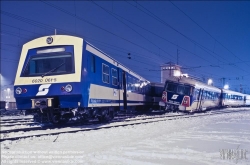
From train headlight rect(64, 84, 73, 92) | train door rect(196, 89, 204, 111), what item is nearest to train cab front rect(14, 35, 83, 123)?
train headlight rect(64, 84, 73, 92)

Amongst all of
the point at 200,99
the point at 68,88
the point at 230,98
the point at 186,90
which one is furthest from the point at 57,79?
the point at 230,98

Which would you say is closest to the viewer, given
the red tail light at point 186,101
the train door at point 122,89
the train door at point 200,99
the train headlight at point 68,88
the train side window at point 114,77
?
the train headlight at point 68,88

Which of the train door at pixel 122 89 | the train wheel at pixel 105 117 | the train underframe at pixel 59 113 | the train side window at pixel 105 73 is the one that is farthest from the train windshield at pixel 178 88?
the train underframe at pixel 59 113

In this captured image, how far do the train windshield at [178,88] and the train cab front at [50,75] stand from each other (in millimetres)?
12514

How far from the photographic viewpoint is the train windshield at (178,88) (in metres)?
18.8

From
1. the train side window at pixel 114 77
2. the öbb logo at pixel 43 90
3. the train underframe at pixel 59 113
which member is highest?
the train side window at pixel 114 77

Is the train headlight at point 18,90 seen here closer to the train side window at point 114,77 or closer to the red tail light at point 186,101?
the train side window at point 114,77

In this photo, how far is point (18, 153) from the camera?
444 centimetres

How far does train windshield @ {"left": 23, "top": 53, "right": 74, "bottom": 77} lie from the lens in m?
8.04

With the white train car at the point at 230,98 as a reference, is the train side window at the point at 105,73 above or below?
Answer: above

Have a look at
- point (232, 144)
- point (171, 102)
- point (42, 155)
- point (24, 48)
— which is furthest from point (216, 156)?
point (171, 102)

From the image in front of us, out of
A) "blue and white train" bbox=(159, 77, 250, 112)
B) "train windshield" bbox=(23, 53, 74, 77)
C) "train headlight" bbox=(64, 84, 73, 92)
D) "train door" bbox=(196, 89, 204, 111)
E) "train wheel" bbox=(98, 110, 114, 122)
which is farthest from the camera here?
"train door" bbox=(196, 89, 204, 111)

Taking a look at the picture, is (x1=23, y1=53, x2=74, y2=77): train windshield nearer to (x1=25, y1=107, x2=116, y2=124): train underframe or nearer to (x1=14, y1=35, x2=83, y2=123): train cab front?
(x1=14, y1=35, x2=83, y2=123): train cab front

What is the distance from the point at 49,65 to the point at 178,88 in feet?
43.1
